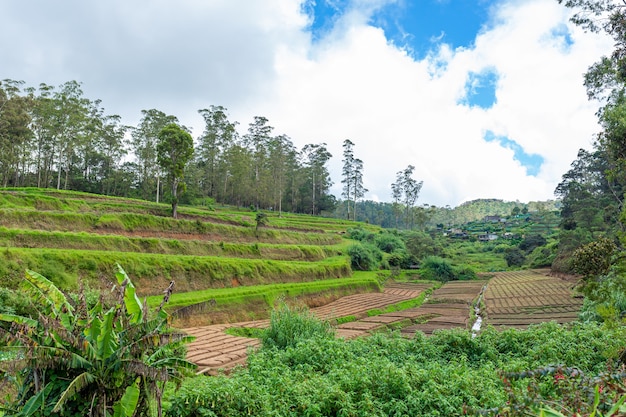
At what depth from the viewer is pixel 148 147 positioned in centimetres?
4219

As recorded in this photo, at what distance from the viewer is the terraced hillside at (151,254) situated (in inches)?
504

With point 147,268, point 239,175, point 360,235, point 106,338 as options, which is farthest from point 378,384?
point 239,175

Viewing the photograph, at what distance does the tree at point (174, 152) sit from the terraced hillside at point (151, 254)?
2445mm

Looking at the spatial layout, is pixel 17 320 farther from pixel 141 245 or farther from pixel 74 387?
pixel 141 245

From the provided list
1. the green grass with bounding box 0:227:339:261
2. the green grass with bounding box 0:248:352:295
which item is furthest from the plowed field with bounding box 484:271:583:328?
the green grass with bounding box 0:227:339:261

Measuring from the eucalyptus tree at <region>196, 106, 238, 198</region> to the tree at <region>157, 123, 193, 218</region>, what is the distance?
1990 centimetres

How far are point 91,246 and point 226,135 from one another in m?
34.2

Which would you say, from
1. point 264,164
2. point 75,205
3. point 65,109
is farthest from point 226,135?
point 75,205

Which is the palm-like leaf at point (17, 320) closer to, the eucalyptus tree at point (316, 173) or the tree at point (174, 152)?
the tree at point (174, 152)

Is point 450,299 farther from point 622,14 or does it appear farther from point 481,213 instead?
point 481,213

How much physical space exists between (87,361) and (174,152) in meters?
25.6

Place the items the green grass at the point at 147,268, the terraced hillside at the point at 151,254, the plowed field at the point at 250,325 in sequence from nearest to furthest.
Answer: the plowed field at the point at 250,325, the green grass at the point at 147,268, the terraced hillside at the point at 151,254

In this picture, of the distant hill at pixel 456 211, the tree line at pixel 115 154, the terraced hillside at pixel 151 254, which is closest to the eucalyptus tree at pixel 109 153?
the tree line at pixel 115 154

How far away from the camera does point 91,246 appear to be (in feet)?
51.7
